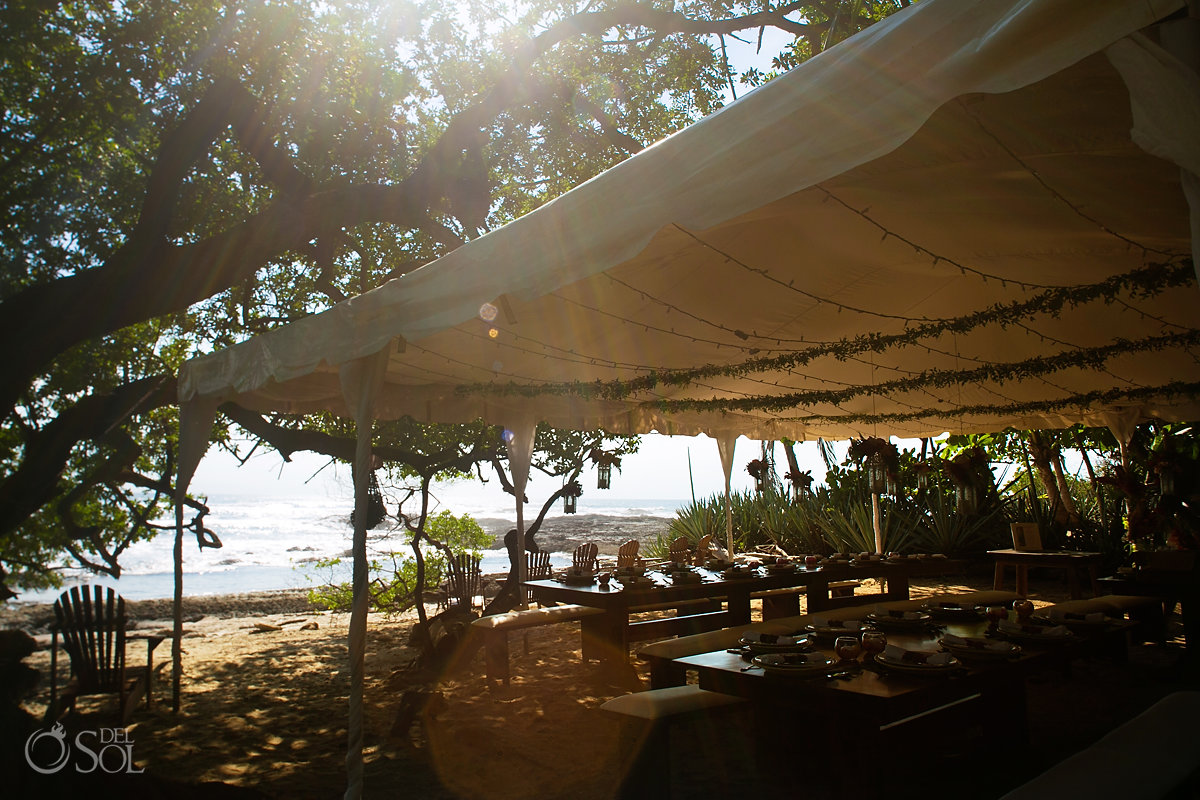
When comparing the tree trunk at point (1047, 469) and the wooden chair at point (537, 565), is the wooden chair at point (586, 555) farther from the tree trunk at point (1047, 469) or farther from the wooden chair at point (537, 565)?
the tree trunk at point (1047, 469)

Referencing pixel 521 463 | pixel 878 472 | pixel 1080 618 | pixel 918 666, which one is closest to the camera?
pixel 918 666

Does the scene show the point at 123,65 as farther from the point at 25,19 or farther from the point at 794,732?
the point at 794,732

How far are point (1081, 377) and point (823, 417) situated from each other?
2.67 metres

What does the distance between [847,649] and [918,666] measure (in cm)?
27

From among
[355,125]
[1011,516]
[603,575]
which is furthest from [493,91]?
[1011,516]

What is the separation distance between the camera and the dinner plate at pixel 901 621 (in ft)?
11.5

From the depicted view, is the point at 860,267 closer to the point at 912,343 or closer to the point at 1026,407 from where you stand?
the point at 912,343

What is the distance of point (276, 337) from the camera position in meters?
4.15

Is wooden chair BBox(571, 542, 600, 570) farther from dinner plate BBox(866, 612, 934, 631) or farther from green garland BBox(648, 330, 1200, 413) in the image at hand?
dinner plate BBox(866, 612, 934, 631)

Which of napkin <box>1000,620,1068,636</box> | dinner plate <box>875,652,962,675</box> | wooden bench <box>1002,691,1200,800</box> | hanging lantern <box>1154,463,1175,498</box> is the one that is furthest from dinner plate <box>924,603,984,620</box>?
hanging lantern <box>1154,463,1175,498</box>

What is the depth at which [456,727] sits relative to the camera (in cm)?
433

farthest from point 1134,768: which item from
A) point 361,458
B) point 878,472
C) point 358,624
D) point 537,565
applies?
point 537,565

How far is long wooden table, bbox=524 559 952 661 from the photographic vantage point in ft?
16.7

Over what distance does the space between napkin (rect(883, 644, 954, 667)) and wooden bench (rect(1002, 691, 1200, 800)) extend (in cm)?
43
